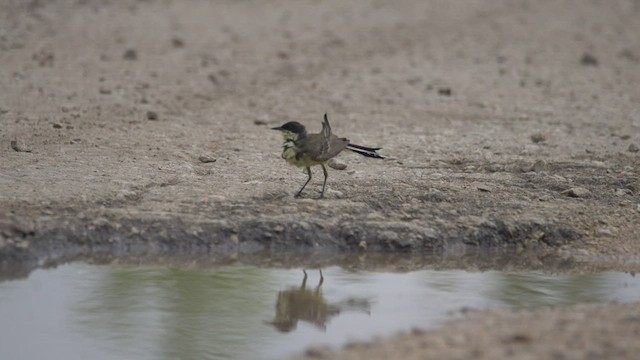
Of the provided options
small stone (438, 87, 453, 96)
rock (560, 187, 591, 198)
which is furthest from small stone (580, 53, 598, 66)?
rock (560, 187, 591, 198)

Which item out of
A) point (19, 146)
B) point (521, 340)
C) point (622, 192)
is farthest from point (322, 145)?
point (521, 340)

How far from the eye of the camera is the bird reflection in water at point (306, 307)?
6.33m

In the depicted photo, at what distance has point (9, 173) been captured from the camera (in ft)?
27.0

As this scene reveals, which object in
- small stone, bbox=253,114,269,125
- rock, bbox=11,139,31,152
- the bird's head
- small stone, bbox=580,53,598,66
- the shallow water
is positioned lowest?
the shallow water

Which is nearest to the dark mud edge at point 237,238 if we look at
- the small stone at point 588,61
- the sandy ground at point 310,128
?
the sandy ground at point 310,128

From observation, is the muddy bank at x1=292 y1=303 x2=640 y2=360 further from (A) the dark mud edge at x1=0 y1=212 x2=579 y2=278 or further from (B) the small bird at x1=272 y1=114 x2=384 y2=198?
(B) the small bird at x1=272 y1=114 x2=384 y2=198

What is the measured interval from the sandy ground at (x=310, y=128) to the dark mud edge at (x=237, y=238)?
0.01 m

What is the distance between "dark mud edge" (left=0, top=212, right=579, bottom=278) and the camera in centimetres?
704

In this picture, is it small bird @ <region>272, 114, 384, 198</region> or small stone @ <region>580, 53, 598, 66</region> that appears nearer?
small bird @ <region>272, 114, 384, 198</region>

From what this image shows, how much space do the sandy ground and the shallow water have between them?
1.28 ft

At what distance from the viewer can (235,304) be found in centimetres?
657

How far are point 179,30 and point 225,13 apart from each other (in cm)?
192

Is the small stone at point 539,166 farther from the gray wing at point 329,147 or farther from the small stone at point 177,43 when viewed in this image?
the small stone at point 177,43

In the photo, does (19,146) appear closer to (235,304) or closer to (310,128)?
(310,128)
